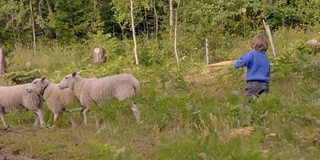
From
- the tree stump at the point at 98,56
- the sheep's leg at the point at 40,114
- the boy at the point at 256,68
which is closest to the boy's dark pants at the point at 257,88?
the boy at the point at 256,68

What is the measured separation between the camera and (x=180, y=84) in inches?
536

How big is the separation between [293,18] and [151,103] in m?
18.6

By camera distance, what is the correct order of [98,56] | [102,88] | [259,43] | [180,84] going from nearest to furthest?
1. [259,43]
2. [102,88]
3. [180,84]
4. [98,56]

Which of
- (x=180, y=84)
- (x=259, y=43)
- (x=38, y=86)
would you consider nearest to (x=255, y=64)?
(x=259, y=43)

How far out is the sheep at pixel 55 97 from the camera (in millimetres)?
11641

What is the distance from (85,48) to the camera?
26.6 meters

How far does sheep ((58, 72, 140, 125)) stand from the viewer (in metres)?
10.7

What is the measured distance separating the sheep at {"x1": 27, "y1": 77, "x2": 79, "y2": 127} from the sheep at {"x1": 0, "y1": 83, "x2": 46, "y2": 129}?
13 centimetres

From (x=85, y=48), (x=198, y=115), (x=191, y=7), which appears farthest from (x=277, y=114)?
(x=85, y=48)

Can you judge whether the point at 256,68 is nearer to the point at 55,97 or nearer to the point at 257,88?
the point at 257,88

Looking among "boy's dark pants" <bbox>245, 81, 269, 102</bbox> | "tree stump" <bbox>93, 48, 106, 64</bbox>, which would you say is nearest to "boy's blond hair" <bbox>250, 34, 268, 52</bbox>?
"boy's dark pants" <bbox>245, 81, 269, 102</bbox>

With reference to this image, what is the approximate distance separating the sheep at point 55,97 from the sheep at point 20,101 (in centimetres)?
13

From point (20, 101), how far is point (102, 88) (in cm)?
195

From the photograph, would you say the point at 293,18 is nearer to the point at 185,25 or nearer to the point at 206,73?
the point at 185,25
